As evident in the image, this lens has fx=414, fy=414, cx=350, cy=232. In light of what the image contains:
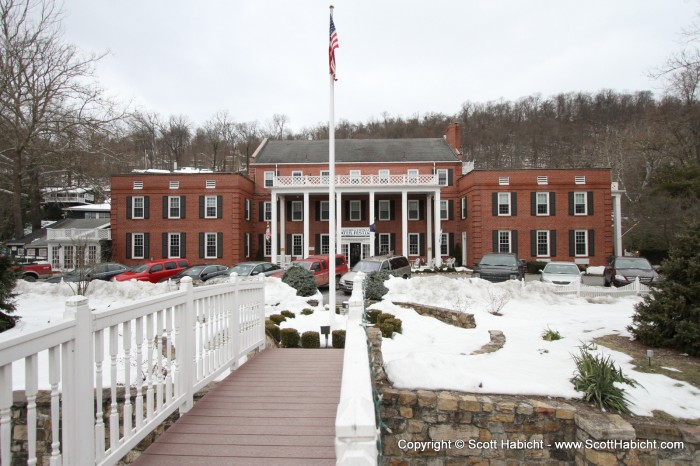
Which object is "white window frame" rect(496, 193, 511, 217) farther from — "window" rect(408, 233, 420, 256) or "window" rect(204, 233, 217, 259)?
"window" rect(204, 233, 217, 259)

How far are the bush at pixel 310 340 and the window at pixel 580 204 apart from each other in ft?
97.9

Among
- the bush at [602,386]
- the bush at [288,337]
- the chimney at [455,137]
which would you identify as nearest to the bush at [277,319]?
the bush at [288,337]

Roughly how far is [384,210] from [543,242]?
42.8ft

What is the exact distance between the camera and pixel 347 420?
1608mm

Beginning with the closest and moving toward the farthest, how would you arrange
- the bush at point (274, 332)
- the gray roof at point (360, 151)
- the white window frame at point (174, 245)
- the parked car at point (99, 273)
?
1. the bush at point (274, 332)
2. the parked car at point (99, 273)
3. the white window frame at point (174, 245)
4. the gray roof at point (360, 151)

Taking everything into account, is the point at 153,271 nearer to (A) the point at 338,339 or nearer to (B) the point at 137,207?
(B) the point at 137,207

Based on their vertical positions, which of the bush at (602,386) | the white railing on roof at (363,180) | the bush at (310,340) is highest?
the white railing on roof at (363,180)

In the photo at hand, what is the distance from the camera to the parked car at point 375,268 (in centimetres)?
1867

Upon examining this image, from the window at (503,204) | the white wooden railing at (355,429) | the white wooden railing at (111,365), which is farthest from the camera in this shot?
the window at (503,204)

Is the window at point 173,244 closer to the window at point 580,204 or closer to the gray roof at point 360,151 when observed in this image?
the gray roof at point 360,151

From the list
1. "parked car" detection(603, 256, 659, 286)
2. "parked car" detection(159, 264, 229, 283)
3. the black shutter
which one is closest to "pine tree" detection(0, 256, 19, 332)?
"parked car" detection(159, 264, 229, 283)

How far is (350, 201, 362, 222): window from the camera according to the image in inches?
1441

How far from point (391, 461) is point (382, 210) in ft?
105

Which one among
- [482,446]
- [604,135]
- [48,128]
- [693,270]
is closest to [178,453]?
[482,446]
